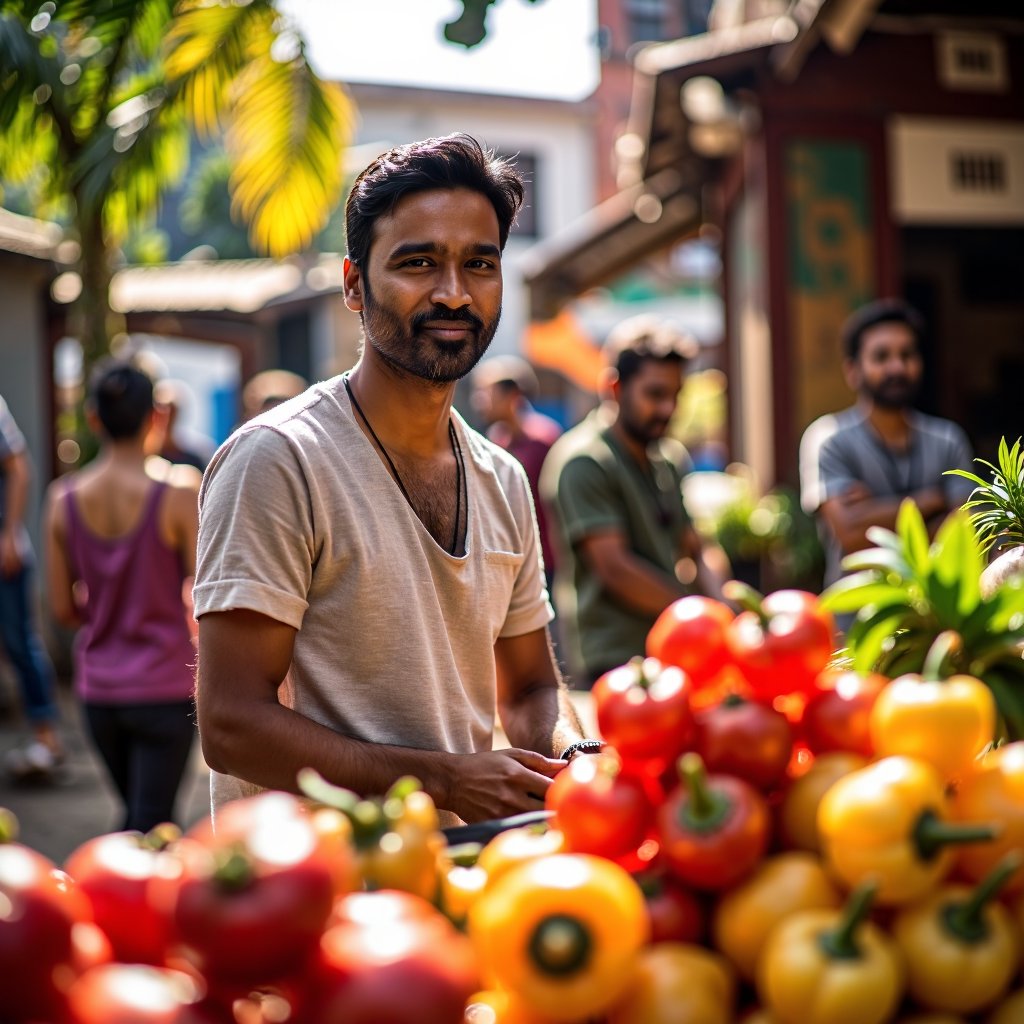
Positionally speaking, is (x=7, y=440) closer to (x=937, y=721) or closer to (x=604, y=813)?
(x=604, y=813)

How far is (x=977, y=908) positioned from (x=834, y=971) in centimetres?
15

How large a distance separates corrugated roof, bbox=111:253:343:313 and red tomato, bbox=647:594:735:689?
13904mm

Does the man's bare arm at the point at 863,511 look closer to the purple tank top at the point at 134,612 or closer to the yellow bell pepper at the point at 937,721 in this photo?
the purple tank top at the point at 134,612

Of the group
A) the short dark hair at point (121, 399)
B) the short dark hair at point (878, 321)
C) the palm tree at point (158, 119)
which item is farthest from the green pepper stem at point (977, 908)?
the palm tree at point (158, 119)

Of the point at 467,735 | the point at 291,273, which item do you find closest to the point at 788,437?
the point at 467,735

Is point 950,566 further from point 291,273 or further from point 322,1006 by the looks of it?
point 291,273

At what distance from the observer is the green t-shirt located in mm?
4625

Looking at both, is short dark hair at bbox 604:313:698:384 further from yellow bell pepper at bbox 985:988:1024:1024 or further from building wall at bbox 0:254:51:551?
building wall at bbox 0:254:51:551

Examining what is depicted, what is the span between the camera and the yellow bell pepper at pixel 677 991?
117 centimetres

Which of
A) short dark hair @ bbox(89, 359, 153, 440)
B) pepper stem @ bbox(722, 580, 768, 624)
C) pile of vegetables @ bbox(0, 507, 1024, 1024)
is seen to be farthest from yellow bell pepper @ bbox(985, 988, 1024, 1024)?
short dark hair @ bbox(89, 359, 153, 440)

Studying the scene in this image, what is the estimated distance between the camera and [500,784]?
2.00 meters

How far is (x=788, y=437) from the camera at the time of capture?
9109 mm

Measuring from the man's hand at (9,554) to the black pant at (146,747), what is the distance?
9.90ft

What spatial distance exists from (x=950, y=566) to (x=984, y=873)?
34 cm
